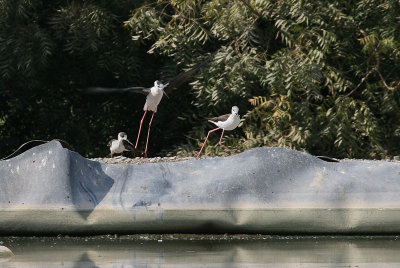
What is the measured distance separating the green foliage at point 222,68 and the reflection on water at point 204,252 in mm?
3303

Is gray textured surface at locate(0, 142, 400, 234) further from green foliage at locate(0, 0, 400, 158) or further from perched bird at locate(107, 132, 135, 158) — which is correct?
green foliage at locate(0, 0, 400, 158)

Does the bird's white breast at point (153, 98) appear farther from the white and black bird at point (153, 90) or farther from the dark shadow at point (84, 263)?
the dark shadow at point (84, 263)

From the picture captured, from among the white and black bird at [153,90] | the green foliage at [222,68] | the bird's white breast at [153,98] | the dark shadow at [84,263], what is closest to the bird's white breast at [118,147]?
the white and black bird at [153,90]

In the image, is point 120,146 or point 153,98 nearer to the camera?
point 120,146

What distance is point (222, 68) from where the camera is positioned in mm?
8320

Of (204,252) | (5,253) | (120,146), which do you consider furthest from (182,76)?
(5,253)

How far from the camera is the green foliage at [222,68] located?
8047 millimetres

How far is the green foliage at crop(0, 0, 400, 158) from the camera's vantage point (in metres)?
8.05

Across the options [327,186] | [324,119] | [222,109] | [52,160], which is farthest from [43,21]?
[327,186]

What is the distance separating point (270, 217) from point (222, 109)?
4.25 m

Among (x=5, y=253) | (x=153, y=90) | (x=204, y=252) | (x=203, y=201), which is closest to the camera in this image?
(x=5, y=253)

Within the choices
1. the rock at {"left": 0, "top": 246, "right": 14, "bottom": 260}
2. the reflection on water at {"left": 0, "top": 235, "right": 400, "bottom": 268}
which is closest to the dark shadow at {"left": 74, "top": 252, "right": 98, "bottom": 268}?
the reflection on water at {"left": 0, "top": 235, "right": 400, "bottom": 268}

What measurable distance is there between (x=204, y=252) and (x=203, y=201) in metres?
0.59

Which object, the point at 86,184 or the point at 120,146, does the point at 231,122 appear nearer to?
the point at 120,146
